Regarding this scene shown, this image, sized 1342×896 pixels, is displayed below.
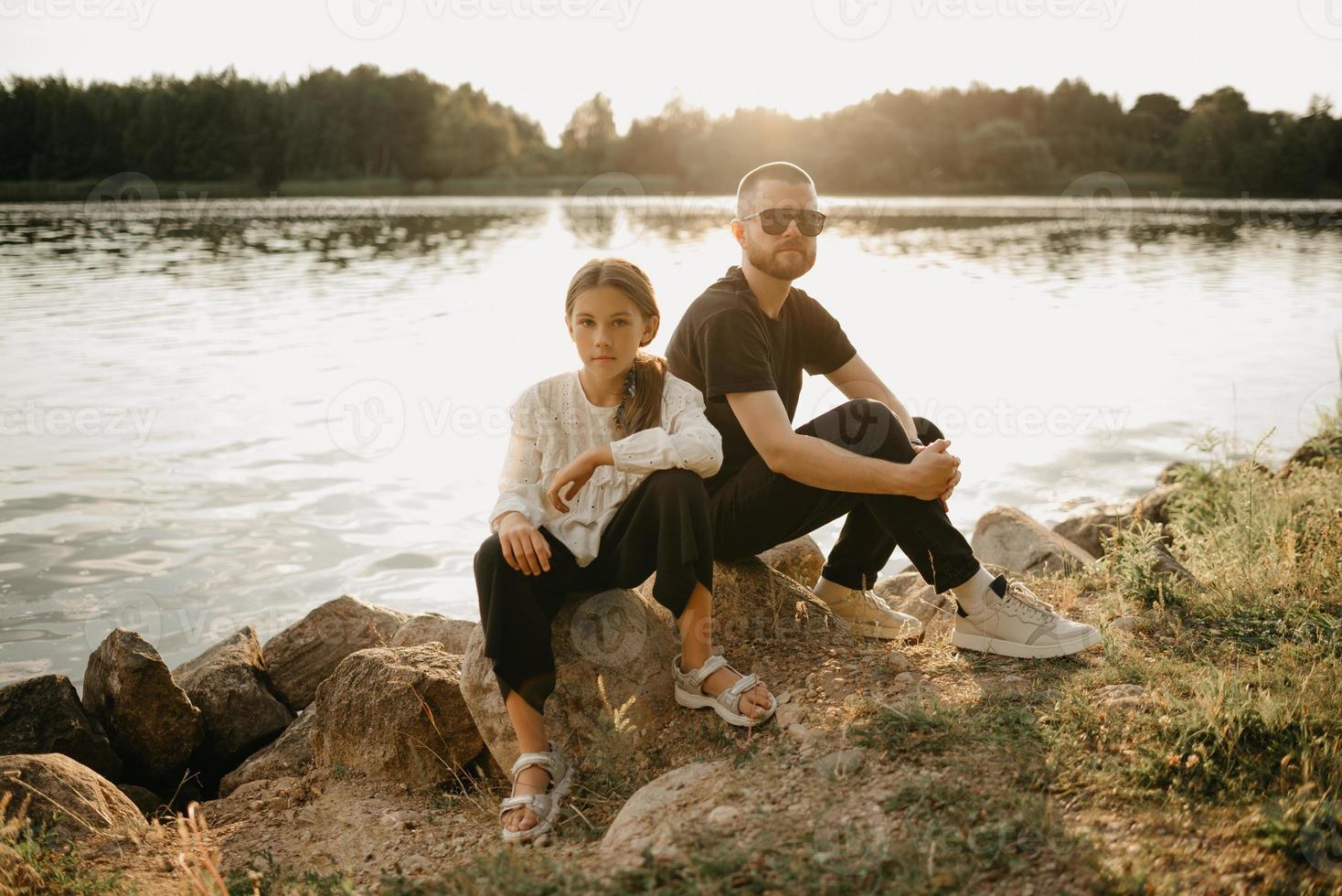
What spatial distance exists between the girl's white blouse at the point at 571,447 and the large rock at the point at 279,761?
1993mm

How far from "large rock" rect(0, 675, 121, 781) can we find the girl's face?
3.39 meters

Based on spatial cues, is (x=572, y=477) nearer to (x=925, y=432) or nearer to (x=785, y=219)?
(x=785, y=219)

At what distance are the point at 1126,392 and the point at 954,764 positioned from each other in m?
12.9

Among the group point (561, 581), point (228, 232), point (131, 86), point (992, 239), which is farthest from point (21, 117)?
point (561, 581)

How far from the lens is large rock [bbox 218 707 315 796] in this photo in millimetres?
4875

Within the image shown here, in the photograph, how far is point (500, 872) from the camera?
278 centimetres

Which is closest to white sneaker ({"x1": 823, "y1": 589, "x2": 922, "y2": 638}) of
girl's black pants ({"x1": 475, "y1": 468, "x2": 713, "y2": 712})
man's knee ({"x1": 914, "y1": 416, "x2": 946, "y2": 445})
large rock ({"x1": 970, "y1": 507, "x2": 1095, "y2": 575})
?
man's knee ({"x1": 914, "y1": 416, "x2": 946, "y2": 445})

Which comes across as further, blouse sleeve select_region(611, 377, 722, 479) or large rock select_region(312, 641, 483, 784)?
large rock select_region(312, 641, 483, 784)

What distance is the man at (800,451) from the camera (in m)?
3.70

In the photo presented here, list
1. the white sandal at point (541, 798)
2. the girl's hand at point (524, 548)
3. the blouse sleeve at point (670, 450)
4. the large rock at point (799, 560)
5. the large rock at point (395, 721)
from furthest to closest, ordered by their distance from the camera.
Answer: the large rock at point (799, 560), the large rock at point (395, 721), the blouse sleeve at point (670, 450), the girl's hand at point (524, 548), the white sandal at point (541, 798)

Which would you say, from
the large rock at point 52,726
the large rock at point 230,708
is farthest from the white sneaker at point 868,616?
the large rock at point 52,726

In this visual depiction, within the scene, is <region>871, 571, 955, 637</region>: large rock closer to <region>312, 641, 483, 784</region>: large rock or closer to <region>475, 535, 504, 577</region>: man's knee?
<region>475, 535, 504, 577</region>: man's knee

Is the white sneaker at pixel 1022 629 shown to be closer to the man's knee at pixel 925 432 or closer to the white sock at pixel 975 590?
the white sock at pixel 975 590

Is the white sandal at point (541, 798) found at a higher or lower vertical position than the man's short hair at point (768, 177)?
lower
